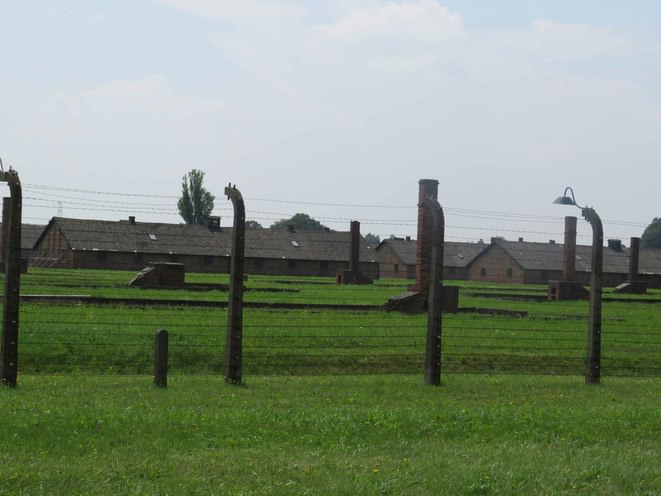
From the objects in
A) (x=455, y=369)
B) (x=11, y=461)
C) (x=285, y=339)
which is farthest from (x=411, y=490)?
(x=285, y=339)

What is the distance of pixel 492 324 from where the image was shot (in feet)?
80.0

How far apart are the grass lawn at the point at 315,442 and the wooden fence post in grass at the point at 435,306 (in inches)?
31.0

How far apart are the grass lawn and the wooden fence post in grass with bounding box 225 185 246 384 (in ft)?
1.03

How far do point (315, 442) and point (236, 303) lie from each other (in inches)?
161

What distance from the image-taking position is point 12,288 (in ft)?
37.7

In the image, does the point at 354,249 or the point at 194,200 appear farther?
the point at 194,200

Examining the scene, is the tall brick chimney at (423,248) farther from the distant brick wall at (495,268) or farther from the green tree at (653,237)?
the green tree at (653,237)

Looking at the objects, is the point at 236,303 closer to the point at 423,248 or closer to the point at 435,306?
the point at 435,306

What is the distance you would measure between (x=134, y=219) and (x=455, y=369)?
71.5 meters

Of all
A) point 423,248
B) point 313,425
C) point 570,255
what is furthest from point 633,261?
point 313,425

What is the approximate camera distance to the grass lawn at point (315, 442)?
706cm

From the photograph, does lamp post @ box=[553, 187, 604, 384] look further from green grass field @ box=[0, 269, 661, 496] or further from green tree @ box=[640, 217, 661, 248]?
green tree @ box=[640, 217, 661, 248]

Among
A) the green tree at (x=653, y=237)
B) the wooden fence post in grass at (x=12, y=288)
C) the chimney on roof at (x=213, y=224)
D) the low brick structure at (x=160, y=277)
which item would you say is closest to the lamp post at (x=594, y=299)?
the wooden fence post in grass at (x=12, y=288)

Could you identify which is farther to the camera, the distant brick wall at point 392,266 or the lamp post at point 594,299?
the distant brick wall at point 392,266
